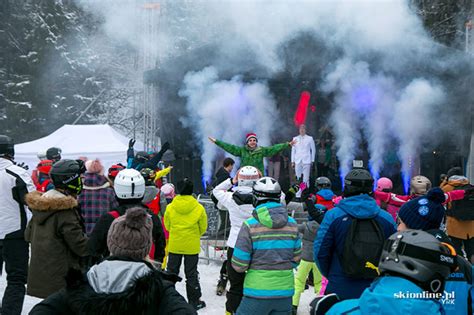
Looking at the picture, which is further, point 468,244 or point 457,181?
point 457,181

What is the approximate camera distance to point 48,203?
425cm

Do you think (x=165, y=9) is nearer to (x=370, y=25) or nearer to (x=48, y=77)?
(x=370, y=25)

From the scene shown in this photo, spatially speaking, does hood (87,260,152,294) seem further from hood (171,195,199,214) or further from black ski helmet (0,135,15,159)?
hood (171,195,199,214)

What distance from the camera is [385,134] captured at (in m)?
14.0

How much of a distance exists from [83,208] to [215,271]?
11.3ft

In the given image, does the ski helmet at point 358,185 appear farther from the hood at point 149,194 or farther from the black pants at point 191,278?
the black pants at point 191,278

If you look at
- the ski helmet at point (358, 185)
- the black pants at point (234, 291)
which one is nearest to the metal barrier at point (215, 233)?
the black pants at point (234, 291)

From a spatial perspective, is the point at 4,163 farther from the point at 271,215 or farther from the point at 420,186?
the point at 420,186

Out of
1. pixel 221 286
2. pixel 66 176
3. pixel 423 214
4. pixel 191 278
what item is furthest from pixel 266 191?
pixel 221 286

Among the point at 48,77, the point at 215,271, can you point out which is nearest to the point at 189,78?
the point at 215,271

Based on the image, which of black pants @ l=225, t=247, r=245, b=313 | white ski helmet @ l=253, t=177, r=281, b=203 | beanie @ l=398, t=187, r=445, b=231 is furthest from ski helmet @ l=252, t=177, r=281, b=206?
beanie @ l=398, t=187, r=445, b=231

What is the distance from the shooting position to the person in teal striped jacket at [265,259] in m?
4.09

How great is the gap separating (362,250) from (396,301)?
6.51ft

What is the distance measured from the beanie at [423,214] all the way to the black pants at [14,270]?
3727 millimetres
